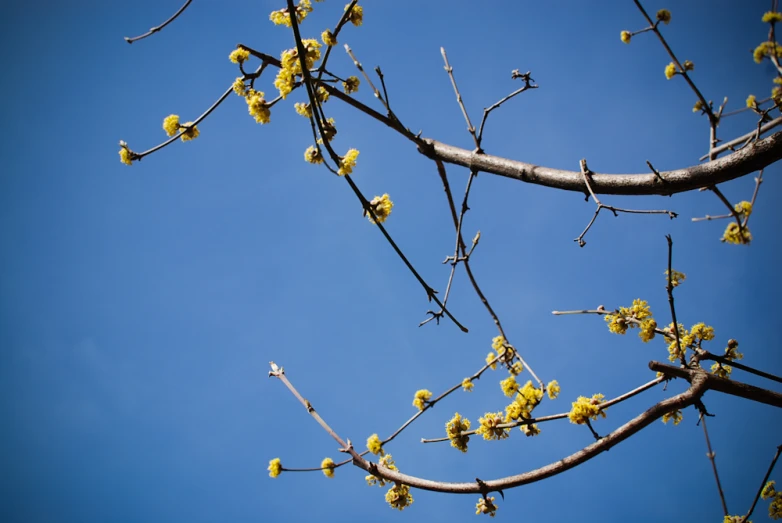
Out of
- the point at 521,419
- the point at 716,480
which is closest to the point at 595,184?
the point at 521,419

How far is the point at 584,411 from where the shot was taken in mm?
2465

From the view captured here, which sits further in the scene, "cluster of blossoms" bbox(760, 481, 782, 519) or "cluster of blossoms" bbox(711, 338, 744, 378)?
"cluster of blossoms" bbox(760, 481, 782, 519)

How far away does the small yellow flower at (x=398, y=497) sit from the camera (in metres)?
3.13

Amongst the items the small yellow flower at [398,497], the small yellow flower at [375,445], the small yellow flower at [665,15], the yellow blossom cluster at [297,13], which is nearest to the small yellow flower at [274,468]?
the small yellow flower at [375,445]

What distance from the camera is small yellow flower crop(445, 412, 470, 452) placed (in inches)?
119

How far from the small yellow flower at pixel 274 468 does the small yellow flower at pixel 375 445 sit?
3.05 ft

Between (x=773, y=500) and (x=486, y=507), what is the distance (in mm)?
3574

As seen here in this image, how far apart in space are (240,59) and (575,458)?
3285mm

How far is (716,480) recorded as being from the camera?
2615mm

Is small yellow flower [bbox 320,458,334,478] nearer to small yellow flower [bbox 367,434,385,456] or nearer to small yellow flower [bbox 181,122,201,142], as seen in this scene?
small yellow flower [bbox 367,434,385,456]

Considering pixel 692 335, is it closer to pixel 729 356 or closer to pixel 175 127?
pixel 729 356

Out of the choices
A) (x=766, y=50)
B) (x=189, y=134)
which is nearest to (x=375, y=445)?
(x=189, y=134)

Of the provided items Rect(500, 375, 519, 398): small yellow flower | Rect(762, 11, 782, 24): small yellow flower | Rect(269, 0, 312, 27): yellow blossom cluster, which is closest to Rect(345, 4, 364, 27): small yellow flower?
Rect(269, 0, 312, 27): yellow blossom cluster

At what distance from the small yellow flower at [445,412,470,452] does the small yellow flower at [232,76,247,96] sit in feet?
8.99
